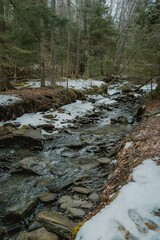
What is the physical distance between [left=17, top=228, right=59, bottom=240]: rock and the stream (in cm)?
20

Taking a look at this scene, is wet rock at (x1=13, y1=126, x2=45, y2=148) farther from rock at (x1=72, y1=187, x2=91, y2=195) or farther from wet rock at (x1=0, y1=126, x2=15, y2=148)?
rock at (x1=72, y1=187, x2=91, y2=195)

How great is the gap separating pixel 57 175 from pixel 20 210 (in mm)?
1631

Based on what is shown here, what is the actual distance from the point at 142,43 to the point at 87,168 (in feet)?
22.4

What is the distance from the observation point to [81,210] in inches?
155

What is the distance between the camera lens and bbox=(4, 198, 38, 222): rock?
401 centimetres

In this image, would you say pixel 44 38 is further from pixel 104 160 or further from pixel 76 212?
pixel 76 212

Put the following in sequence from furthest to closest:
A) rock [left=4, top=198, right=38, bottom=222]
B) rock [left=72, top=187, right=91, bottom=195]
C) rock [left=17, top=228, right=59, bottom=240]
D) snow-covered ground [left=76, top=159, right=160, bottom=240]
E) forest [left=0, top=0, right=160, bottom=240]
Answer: rock [left=72, top=187, right=91, bottom=195], rock [left=4, top=198, right=38, bottom=222], rock [left=17, top=228, right=59, bottom=240], forest [left=0, top=0, right=160, bottom=240], snow-covered ground [left=76, top=159, right=160, bottom=240]

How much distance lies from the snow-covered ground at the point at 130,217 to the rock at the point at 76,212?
1.01 m

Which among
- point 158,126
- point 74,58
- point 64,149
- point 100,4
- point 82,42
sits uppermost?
point 100,4

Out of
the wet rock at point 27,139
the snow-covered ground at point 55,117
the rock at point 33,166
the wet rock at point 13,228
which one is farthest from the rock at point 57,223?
the snow-covered ground at point 55,117

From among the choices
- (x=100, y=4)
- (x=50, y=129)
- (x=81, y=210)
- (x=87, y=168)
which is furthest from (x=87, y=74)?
(x=81, y=210)

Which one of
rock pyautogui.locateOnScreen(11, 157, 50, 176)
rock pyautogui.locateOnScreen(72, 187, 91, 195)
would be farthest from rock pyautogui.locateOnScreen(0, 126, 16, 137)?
rock pyautogui.locateOnScreen(72, 187, 91, 195)

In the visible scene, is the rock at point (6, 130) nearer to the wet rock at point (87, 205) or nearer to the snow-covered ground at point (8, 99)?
the snow-covered ground at point (8, 99)

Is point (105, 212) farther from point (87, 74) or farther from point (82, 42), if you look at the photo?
point (82, 42)
